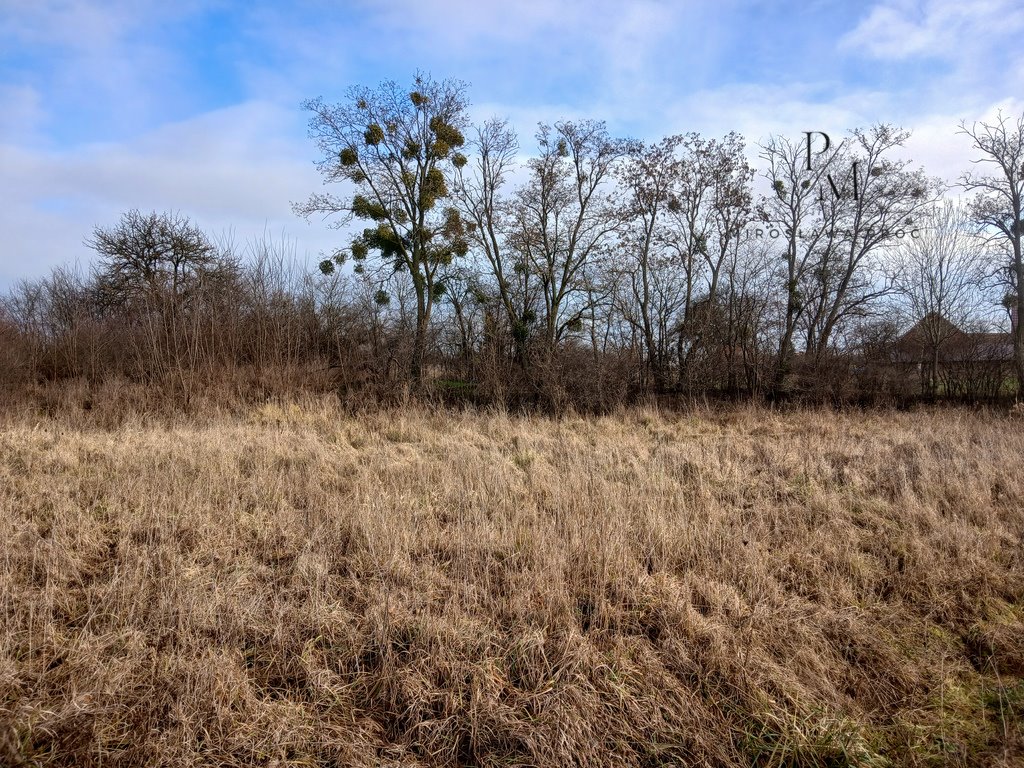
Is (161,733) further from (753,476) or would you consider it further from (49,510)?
(753,476)

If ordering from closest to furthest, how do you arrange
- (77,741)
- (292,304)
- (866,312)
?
(77,741) → (292,304) → (866,312)

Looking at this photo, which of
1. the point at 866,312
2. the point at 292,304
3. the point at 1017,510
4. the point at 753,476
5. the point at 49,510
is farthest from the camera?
the point at 866,312

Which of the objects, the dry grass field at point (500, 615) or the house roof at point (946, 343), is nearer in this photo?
the dry grass field at point (500, 615)

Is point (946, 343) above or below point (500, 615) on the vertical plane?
above

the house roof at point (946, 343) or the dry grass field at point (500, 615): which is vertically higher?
the house roof at point (946, 343)

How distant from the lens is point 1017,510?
6000 mm

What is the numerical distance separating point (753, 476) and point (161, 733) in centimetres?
668

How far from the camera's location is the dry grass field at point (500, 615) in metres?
2.89

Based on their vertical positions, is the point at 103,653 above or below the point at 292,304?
below

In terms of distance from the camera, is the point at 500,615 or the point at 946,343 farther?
the point at 946,343

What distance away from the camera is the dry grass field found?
9.48 ft

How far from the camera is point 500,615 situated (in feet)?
12.7

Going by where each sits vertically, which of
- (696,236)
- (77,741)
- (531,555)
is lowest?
(77,741)

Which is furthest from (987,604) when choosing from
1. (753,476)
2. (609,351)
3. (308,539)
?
(609,351)
